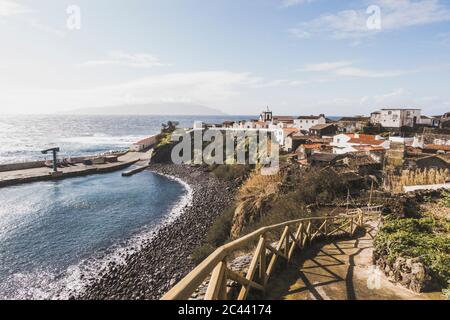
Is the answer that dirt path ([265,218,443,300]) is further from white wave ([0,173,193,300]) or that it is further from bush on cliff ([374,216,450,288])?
white wave ([0,173,193,300])

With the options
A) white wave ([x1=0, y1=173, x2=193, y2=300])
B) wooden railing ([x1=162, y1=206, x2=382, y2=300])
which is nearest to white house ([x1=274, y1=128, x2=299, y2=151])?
white wave ([x1=0, y1=173, x2=193, y2=300])

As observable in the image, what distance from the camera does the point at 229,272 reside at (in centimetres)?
506

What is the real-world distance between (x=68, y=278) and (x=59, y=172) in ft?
122

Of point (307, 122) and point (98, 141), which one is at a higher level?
point (307, 122)

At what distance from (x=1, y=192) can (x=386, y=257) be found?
49.8 m

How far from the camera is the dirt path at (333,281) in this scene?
7.21 m

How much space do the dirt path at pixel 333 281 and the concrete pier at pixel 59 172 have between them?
5192cm

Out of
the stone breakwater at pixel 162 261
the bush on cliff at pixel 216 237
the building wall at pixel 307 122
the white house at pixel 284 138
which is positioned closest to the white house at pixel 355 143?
the white house at pixel 284 138

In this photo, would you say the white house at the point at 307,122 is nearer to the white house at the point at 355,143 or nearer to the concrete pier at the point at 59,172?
the white house at the point at 355,143

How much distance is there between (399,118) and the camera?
6850 cm

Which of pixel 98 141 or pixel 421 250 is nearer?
pixel 421 250

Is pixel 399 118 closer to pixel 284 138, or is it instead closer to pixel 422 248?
pixel 284 138

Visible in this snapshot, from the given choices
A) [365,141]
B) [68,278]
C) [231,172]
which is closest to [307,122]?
[365,141]
